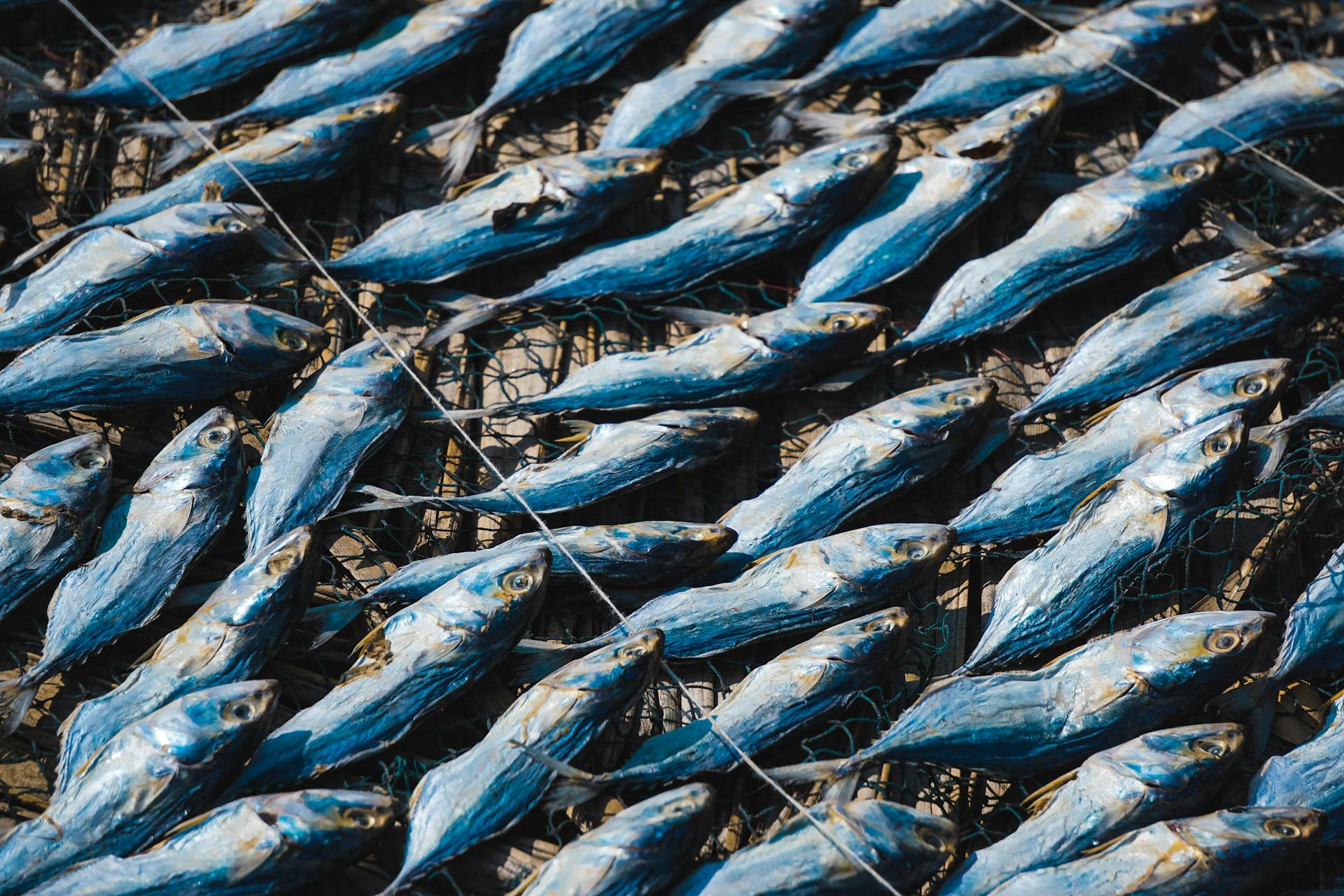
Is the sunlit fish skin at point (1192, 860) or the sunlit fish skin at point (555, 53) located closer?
the sunlit fish skin at point (1192, 860)

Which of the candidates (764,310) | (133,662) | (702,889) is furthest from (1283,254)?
(133,662)

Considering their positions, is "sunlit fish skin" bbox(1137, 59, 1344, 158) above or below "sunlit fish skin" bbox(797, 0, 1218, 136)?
below

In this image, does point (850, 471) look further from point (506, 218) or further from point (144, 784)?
point (144, 784)

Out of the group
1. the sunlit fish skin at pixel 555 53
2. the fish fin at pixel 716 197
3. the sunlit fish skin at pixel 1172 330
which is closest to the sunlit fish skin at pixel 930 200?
the fish fin at pixel 716 197

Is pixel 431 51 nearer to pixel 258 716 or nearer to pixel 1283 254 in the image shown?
pixel 258 716

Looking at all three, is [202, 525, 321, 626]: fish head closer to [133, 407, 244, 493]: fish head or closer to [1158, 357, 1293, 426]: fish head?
[133, 407, 244, 493]: fish head

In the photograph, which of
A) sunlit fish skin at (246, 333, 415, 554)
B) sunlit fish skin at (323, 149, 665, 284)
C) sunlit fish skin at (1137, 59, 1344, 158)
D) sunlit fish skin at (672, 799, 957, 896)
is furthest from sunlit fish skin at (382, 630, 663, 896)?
sunlit fish skin at (1137, 59, 1344, 158)

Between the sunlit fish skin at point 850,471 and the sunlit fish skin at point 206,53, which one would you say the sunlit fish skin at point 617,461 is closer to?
the sunlit fish skin at point 850,471
